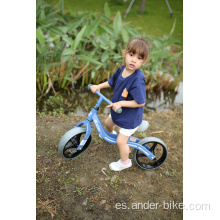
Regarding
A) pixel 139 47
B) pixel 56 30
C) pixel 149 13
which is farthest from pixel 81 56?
pixel 149 13

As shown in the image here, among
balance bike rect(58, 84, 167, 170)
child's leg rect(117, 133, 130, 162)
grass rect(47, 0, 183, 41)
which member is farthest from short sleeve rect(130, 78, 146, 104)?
grass rect(47, 0, 183, 41)

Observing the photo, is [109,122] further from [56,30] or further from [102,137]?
[56,30]

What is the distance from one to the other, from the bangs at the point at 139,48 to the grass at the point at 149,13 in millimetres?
3207

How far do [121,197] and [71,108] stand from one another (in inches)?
55.3

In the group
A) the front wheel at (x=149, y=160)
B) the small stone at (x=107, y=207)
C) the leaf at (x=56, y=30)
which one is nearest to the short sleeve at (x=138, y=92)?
the front wheel at (x=149, y=160)

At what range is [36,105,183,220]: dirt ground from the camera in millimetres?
1455

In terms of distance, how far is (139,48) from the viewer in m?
1.31

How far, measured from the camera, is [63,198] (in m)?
1.49

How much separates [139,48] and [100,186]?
1.06 metres

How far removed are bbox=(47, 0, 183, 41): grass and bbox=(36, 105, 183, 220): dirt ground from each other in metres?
3.23

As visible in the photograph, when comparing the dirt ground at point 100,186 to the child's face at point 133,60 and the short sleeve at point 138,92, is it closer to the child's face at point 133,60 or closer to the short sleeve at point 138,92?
the short sleeve at point 138,92

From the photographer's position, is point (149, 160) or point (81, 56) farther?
point (81, 56)

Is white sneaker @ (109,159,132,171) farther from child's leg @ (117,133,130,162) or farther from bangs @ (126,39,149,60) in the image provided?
bangs @ (126,39,149,60)

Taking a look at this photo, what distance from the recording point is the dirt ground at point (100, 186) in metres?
1.46
